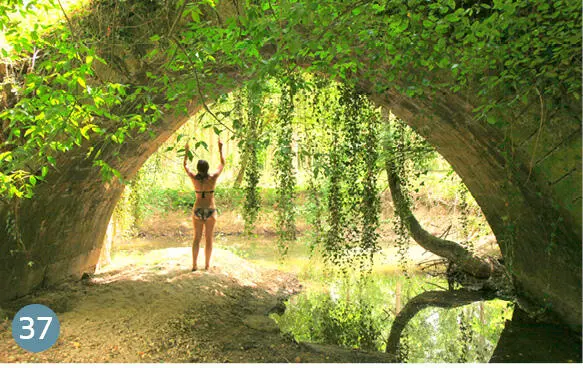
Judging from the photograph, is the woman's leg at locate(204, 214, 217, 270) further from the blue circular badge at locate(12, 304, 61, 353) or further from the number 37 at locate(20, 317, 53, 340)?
the number 37 at locate(20, 317, 53, 340)

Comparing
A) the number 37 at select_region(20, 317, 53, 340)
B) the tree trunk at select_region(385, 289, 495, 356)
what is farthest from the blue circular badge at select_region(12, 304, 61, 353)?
the tree trunk at select_region(385, 289, 495, 356)

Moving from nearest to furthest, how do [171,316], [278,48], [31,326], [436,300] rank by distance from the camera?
[278,48]
[31,326]
[171,316]
[436,300]

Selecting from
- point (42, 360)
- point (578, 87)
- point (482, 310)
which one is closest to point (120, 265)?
point (42, 360)

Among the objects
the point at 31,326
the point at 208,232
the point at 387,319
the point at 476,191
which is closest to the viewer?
the point at 31,326

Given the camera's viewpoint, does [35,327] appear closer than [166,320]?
Yes

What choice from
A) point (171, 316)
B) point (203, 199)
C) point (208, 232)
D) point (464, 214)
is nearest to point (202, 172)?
point (203, 199)

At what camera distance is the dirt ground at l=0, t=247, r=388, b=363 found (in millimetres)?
4402

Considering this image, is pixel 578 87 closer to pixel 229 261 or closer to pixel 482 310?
pixel 482 310

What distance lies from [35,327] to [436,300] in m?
5.49

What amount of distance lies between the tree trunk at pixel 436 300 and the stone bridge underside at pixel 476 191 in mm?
1249

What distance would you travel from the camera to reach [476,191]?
626 cm

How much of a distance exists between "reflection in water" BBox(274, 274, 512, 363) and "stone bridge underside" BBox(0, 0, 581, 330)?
2.68 feet

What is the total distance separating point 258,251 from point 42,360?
27.1 ft

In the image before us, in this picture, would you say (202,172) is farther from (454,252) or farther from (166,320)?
(454,252)
